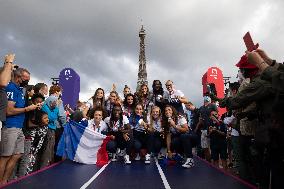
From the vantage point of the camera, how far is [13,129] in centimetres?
507

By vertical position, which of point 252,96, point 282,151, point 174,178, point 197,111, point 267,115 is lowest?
point 174,178

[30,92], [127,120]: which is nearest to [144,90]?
[127,120]

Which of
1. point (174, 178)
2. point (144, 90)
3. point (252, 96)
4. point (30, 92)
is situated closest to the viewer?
point (252, 96)

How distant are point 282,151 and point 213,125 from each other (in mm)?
5965

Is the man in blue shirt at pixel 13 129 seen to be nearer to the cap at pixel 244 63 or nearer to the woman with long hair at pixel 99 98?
the woman with long hair at pixel 99 98

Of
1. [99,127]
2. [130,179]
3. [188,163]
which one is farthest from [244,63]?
[99,127]

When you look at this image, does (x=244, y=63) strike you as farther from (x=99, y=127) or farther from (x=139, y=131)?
(x=99, y=127)

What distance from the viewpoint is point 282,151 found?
2.60 metres

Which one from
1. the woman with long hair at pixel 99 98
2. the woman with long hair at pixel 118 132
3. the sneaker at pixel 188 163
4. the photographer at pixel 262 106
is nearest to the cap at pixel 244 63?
the photographer at pixel 262 106

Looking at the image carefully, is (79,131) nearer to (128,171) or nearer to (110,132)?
(110,132)

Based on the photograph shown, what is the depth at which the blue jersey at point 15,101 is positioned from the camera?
5090 millimetres

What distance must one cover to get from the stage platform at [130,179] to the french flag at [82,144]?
4.14 feet

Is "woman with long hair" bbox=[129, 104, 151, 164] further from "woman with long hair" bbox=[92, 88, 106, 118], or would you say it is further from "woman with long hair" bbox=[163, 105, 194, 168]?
"woman with long hair" bbox=[92, 88, 106, 118]

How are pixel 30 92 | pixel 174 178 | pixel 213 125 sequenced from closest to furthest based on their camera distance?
1. pixel 174 178
2. pixel 30 92
3. pixel 213 125
